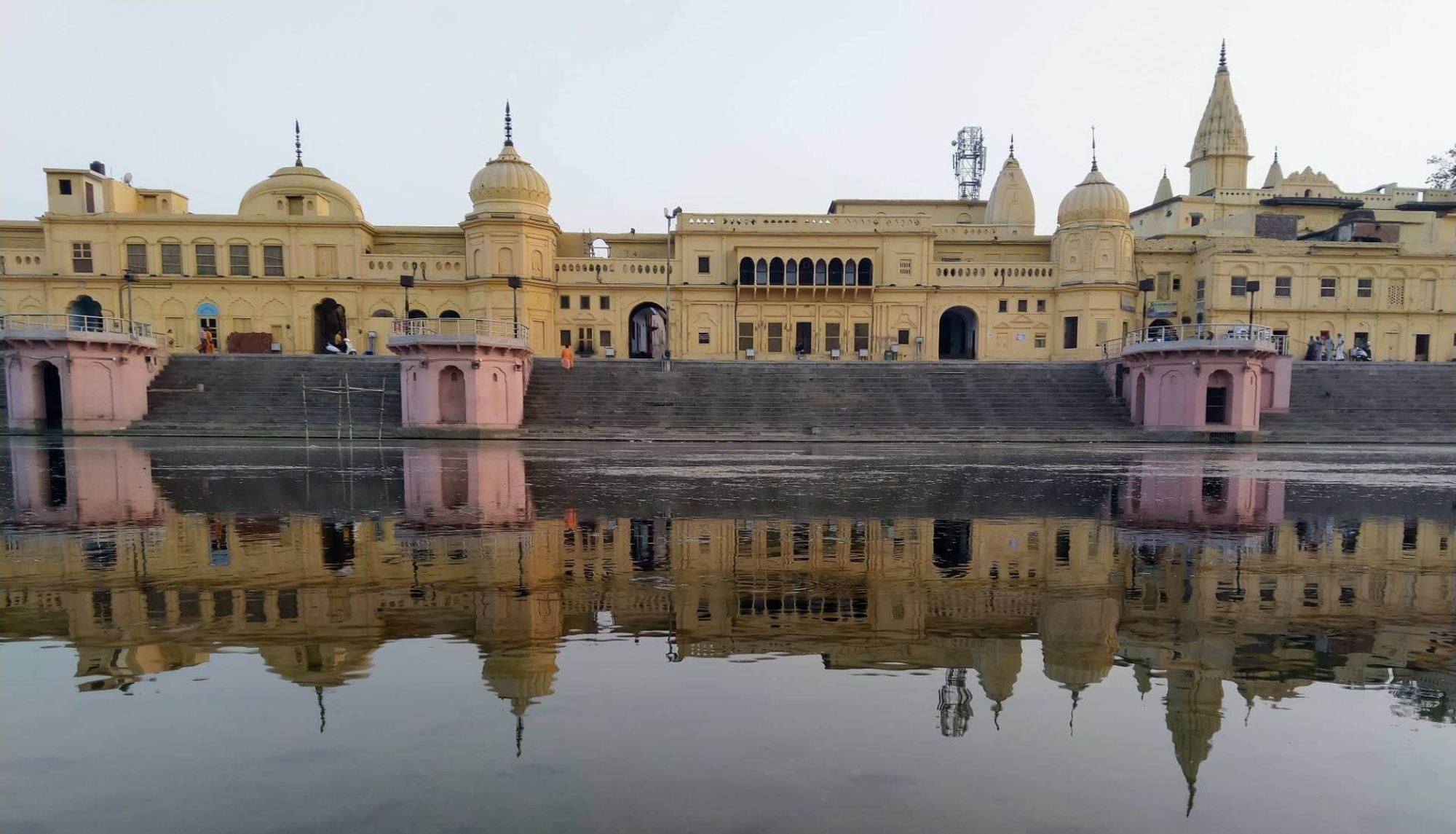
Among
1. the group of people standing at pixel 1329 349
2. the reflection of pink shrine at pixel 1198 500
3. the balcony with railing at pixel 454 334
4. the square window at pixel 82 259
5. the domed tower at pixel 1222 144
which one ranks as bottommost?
the reflection of pink shrine at pixel 1198 500

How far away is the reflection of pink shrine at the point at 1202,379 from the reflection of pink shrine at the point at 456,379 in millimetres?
23971

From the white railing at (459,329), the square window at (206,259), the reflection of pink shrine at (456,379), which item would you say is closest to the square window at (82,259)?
the square window at (206,259)

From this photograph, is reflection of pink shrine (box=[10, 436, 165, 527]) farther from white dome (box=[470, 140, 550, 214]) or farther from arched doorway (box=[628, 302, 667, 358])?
arched doorway (box=[628, 302, 667, 358])

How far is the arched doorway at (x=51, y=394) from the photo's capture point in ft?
99.5

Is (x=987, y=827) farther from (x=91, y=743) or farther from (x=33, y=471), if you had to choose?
(x=33, y=471)

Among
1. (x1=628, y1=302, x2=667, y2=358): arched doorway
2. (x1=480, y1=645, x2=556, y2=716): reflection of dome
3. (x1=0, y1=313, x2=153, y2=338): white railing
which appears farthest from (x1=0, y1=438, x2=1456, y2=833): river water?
(x1=628, y1=302, x2=667, y2=358): arched doorway

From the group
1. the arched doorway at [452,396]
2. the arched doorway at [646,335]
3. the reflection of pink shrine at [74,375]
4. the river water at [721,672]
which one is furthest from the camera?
the arched doorway at [646,335]

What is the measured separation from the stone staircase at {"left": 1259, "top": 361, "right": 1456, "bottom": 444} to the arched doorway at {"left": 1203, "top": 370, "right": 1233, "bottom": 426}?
5.25 feet

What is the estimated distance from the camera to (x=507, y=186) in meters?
43.5

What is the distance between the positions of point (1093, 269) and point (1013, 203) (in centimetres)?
1035

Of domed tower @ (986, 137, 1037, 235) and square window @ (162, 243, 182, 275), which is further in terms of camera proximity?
domed tower @ (986, 137, 1037, 235)

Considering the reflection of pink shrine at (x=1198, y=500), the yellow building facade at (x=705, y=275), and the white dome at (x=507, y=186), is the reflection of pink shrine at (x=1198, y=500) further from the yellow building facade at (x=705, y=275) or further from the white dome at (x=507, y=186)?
the white dome at (x=507, y=186)

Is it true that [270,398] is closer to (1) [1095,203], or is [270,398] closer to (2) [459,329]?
(2) [459,329]

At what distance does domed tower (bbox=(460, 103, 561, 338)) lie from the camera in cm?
4347
